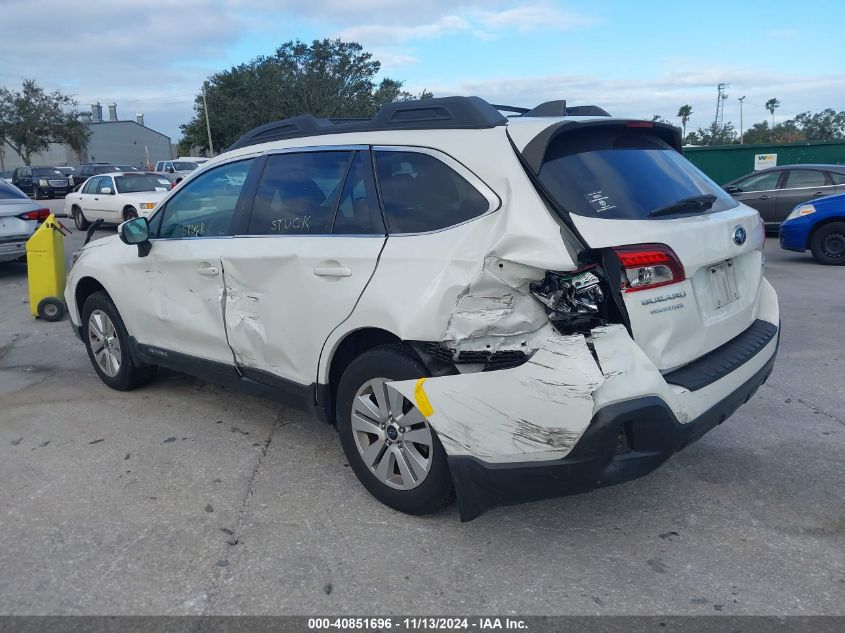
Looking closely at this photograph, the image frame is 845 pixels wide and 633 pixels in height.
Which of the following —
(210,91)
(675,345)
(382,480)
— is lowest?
(382,480)

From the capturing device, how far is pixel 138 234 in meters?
4.81

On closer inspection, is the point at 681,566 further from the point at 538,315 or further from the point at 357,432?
the point at 357,432

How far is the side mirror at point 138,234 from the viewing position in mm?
4805

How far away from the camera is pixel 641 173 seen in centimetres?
332

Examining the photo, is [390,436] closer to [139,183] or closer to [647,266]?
[647,266]

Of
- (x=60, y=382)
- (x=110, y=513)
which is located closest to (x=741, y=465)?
(x=110, y=513)

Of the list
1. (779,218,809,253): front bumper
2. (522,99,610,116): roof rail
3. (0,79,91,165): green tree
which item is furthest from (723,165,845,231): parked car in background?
(0,79,91,165): green tree

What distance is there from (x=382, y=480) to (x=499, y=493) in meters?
0.76

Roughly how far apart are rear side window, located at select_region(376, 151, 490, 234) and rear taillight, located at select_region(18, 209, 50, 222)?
9.37 meters

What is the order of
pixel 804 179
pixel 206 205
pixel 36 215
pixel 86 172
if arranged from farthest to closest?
pixel 86 172, pixel 804 179, pixel 36 215, pixel 206 205

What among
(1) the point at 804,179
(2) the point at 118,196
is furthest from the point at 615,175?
(2) the point at 118,196

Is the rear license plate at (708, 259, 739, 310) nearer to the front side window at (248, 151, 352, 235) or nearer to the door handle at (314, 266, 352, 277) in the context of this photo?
the door handle at (314, 266, 352, 277)

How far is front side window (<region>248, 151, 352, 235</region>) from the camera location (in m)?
3.79

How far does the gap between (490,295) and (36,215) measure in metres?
10.4
